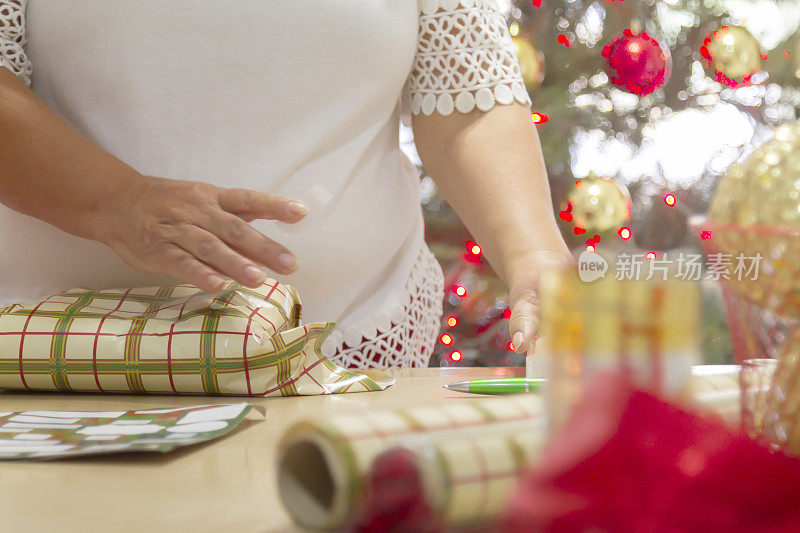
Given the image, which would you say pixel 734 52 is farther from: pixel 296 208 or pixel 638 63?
pixel 296 208

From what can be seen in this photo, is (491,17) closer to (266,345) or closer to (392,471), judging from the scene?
(266,345)

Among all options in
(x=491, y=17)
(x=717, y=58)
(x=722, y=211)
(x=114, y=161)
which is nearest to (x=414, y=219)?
(x=491, y=17)

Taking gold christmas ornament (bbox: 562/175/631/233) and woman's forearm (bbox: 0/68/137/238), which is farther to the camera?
gold christmas ornament (bbox: 562/175/631/233)

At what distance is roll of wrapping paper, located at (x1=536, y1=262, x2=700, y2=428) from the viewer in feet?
0.51

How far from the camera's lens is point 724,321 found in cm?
20

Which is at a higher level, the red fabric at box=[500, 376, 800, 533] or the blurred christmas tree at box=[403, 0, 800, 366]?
the blurred christmas tree at box=[403, 0, 800, 366]

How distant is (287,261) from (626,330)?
16.6 inches

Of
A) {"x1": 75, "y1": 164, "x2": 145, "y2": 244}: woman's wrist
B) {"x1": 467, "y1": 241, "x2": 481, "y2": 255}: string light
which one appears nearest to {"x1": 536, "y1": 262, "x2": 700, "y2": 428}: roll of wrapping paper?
{"x1": 75, "y1": 164, "x2": 145, "y2": 244}: woman's wrist

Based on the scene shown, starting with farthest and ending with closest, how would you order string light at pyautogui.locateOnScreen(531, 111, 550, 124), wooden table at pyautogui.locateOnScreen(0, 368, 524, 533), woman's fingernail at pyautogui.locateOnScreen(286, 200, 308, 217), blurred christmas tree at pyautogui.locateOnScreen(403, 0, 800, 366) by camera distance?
blurred christmas tree at pyautogui.locateOnScreen(403, 0, 800, 366), string light at pyautogui.locateOnScreen(531, 111, 550, 124), woman's fingernail at pyautogui.locateOnScreen(286, 200, 308, 217), wooden table at pyautogui.locateOnScreen(0, 368, 524, 533)

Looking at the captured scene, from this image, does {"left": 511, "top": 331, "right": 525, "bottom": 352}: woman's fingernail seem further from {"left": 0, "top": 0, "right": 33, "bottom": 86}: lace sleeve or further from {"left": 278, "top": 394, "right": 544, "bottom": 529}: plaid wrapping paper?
{"left": 0, "top": 0, "right": 33, "bottom": 86}: lace sleeve

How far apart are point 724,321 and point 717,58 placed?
1.76 meters

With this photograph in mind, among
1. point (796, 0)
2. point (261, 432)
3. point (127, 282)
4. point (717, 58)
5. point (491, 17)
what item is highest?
point (796, 0)

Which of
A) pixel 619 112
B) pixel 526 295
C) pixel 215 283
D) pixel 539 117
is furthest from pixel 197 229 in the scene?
pixel 619 112

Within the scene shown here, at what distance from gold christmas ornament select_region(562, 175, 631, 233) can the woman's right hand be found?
4.20 ft
